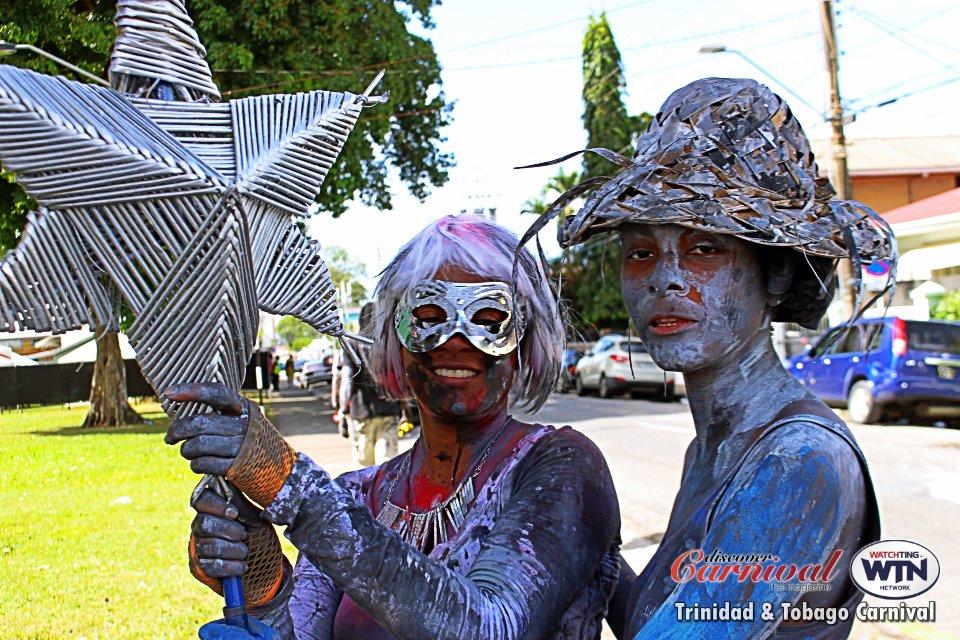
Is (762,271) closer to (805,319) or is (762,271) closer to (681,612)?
(805,319)

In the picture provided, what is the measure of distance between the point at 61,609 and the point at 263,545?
13.1 ft

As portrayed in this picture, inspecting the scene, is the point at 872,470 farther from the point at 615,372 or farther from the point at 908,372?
the point at 615,372

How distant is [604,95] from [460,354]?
35.5 m

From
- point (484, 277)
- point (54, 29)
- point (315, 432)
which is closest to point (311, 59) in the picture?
point (54, 29)

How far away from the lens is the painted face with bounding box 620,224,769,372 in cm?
156

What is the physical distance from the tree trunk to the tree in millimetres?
21

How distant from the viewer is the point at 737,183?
1505mm

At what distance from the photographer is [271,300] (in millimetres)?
1581

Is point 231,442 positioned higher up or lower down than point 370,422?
higher up

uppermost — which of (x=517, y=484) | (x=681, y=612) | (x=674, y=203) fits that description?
(x=674, y=203)

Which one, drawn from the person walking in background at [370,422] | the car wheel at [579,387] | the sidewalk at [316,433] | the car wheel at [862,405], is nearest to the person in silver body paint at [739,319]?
the sidewalk at [316,433]

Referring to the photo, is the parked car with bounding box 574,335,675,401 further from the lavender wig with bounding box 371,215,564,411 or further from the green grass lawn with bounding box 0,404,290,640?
the lavender wig with bounding box 371,215,564,411

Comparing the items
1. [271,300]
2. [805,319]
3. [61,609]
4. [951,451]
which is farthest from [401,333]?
[951,451]

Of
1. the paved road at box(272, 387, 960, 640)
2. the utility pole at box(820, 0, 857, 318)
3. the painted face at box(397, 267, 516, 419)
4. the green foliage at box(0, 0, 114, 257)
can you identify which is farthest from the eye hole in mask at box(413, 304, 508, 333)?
the utility pole at box(820, 0, 857, 318)
